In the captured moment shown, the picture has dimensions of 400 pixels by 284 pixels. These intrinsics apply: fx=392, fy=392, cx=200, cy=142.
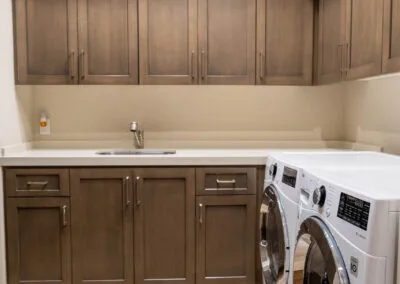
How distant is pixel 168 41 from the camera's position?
2662 millimetres

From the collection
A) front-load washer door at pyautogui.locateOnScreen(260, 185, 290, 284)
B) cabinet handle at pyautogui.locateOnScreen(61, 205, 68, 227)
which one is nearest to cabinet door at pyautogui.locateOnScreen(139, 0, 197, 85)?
cabinet handle at pyautogui.locateOnScreen(61, 205, 68, 227)

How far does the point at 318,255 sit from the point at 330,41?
1.62m

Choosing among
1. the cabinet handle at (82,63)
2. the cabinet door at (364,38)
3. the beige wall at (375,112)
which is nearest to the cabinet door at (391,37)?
the cabinet door at (364,38)

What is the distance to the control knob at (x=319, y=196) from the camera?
1324mm

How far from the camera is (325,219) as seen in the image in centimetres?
128

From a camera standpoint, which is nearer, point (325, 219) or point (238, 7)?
point (325, 219)

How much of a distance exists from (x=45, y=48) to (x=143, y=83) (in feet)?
2.27

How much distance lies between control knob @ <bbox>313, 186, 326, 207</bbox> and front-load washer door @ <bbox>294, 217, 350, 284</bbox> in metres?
0.06

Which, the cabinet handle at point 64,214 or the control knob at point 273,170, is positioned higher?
the control knob at point 273,170

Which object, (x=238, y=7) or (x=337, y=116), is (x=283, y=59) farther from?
(x=337, y=116)

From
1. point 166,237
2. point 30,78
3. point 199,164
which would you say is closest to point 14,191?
point 30,78

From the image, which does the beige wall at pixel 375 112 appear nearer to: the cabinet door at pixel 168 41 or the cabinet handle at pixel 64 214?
the cabinet door at pixel 168 41

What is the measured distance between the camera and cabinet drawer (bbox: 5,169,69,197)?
236 centimetres

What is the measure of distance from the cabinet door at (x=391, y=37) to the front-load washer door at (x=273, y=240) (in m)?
0.79
